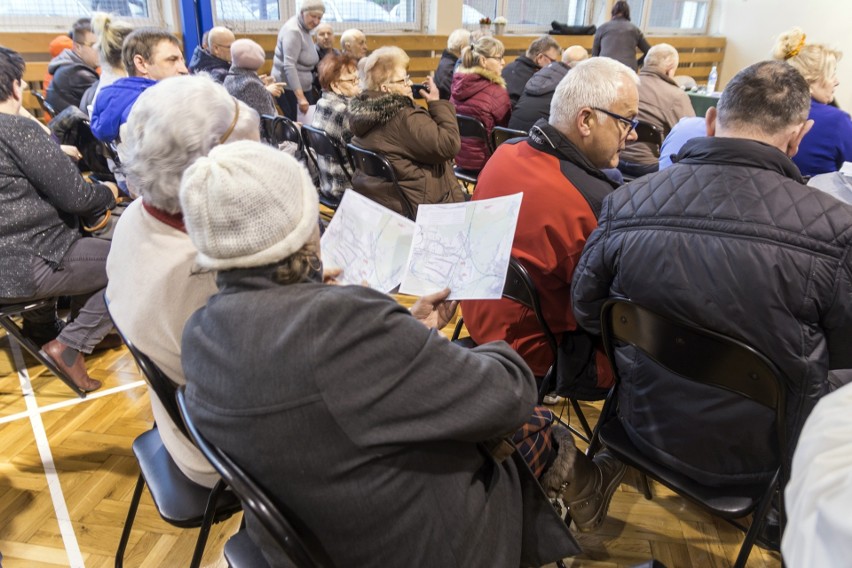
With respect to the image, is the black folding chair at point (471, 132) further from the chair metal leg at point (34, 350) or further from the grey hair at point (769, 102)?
the chair metal leg at point (34, 350)

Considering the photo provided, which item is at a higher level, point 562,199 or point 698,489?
point 562,199

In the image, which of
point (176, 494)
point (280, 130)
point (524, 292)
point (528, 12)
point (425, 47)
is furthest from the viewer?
point (528, 12)

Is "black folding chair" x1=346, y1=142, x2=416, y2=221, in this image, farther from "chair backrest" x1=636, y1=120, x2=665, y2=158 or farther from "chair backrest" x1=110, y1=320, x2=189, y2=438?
"chair backrest" x1=110, y1=320, x2=189, y2=438

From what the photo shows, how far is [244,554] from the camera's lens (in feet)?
3.75

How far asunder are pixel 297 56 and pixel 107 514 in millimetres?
5056

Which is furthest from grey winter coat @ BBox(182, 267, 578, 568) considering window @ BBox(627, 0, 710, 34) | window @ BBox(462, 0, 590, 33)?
window @ BBox(627, 0, 710, 34)

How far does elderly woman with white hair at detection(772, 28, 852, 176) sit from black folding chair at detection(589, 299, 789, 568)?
1.91 metres

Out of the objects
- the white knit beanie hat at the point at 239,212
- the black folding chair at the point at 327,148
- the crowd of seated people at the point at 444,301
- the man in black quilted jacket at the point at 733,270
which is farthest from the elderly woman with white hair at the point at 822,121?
the white knit beanie hat at the point at 239,212

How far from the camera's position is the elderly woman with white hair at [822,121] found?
267 centimetres

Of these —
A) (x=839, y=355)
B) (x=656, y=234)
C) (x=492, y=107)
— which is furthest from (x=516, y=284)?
(x=492, y=107)

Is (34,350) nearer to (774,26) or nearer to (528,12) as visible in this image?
(528,12)

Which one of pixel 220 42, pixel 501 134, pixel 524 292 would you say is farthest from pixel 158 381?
pixel 220 42

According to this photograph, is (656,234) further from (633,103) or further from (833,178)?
(833,178)

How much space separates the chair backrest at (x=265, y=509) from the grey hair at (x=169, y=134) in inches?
27.0
